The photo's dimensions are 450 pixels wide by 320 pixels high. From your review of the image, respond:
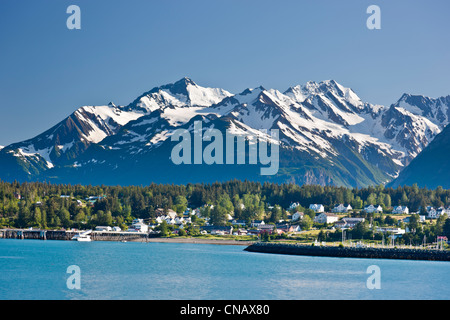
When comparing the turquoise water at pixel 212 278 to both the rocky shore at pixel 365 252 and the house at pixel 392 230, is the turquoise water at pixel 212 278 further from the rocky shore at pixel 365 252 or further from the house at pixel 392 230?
the house at pixel 392 230

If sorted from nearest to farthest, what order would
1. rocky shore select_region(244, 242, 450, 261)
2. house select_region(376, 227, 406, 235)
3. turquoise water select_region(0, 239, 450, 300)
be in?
turquoise water select_region(0, 239, 450, 300), rocky shore select_region(244, 242, 450, 261), house select_region(376, 227, 406, 235)

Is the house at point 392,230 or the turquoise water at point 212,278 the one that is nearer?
the turquoise water at point 212,278

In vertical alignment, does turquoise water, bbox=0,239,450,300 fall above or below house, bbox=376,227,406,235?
below

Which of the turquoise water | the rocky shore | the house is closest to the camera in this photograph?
the turquoise water

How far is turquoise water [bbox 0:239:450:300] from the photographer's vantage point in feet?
274

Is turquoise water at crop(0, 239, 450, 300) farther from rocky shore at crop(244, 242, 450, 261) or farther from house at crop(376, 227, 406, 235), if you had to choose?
house at crop(376, 227, 406, 235)

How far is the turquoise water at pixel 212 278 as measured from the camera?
274 ft

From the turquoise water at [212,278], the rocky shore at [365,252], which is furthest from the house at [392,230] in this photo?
the turquoise water at [212,278]

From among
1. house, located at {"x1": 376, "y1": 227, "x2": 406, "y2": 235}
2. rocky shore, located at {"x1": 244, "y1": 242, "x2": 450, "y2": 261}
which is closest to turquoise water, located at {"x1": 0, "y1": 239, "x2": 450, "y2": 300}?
rocky shore, located at {"x1": 244, "y1": 242, "x2": 450, "y2": 261}

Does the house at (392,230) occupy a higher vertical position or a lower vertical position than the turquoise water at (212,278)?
higher

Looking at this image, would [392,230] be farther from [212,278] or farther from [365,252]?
[212,278]
